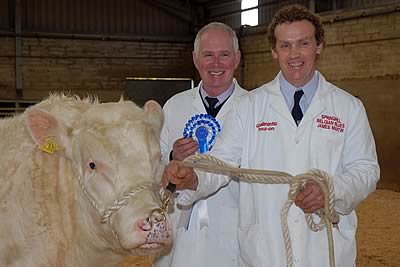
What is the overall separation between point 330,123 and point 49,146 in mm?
1390

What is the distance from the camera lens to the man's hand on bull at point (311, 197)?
8.09 ft

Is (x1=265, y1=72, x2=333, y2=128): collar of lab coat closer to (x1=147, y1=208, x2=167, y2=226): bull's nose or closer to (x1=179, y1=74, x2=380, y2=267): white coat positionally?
(x1=179, y1=74, x2=380, y2=267): white coat

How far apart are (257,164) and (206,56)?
3.21 feet

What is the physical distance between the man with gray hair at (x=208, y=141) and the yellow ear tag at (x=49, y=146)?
68cm

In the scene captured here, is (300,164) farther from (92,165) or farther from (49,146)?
(49,146)

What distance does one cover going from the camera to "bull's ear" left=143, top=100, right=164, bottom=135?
10.2ft

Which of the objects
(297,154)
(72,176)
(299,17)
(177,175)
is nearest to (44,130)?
(72,176)

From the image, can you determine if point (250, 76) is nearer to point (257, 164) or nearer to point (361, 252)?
point (361, 252)

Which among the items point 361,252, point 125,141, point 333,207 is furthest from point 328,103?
point 361,252

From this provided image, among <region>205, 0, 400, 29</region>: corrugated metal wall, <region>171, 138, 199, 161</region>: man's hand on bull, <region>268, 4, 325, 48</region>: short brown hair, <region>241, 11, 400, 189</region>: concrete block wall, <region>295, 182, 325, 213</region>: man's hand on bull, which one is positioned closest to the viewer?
<region>295, 182, 325, 213</region>: man's hand on bull

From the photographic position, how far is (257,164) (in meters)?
2.93

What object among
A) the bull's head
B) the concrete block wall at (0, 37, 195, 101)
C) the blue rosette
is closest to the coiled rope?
the bull's head

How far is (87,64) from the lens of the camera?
18016mm

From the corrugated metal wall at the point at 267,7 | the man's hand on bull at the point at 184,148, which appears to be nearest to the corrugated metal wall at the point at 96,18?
the corrugated metal wall at the point at 267,7
